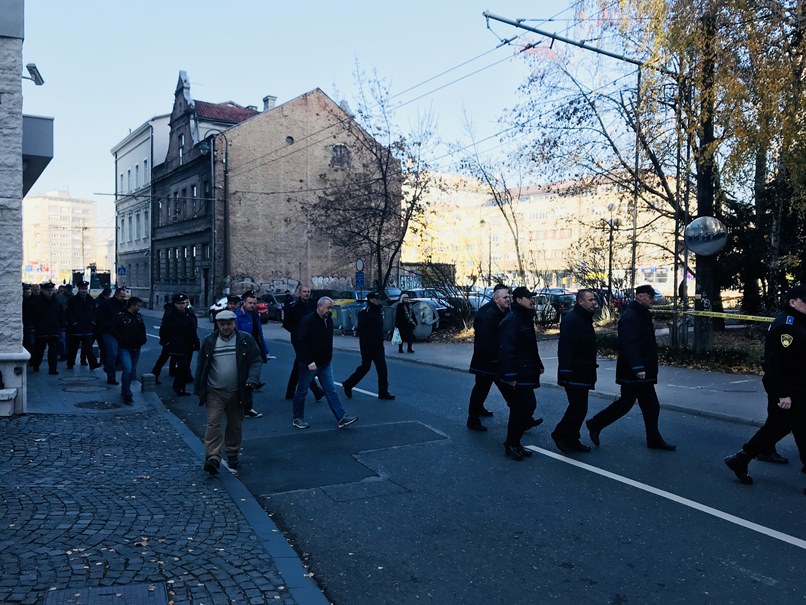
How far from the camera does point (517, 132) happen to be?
19797mm

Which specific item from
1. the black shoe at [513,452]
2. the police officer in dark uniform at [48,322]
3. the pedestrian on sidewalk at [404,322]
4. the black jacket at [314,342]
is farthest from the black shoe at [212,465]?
the pedestrian on sidewalk at [404,322]

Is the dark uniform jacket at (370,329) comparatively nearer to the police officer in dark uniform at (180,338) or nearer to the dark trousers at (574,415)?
the police officer in dark uniform at (180,338)

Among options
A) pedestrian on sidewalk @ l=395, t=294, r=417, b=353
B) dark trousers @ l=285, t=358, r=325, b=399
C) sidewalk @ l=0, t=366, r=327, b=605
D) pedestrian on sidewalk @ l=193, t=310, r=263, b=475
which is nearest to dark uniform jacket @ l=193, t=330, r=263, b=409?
pedestrian on sidewalk @ l=193, t=310, r=263, b=475

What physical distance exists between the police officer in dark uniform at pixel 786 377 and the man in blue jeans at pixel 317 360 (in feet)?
15.0

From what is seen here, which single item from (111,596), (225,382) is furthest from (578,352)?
(111,596)

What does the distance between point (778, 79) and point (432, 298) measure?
49.8 ft

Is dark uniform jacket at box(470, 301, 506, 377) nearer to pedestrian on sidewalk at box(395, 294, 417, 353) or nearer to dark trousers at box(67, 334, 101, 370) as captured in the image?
dark trousers at box(67, 334, 101, 370)

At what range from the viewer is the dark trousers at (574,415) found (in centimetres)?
734

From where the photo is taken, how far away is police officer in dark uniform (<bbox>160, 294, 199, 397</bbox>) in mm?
11672

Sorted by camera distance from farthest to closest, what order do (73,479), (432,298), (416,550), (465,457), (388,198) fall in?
(388,198) < (432,298) < (465,457) < (73,479) < (416,550)

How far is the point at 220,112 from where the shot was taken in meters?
45.6

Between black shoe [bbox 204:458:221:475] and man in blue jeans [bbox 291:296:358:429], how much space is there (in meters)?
2.19

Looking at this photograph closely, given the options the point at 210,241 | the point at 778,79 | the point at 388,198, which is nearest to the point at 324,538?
the point at 778,79

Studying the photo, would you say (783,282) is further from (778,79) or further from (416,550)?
(416,550)
